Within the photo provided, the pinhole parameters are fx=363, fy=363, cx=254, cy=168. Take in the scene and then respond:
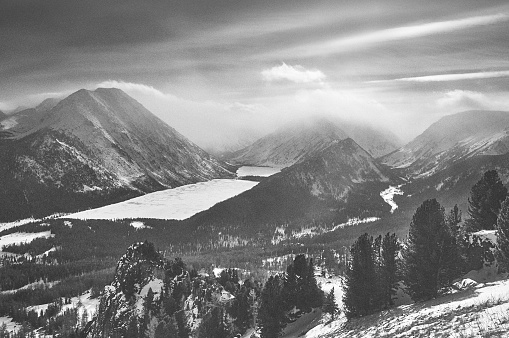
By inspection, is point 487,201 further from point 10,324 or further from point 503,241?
point 10,324

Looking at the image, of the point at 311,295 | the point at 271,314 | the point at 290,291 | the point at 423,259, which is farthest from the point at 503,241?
the point at 271,314

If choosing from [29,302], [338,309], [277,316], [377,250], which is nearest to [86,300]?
[29,302]

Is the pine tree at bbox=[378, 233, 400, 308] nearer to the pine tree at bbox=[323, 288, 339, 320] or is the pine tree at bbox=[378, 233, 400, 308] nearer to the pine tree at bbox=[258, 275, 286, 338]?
the pine tree at bbox=[323, 288, 339, 320]

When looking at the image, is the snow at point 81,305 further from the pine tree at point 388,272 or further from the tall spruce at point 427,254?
the tall spruce at point 427,254

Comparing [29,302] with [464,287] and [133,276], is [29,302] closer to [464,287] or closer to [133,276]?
[133,276]

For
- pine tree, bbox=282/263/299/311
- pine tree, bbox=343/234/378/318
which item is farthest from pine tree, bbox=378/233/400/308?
pine tree, bbox=282/263/299/311
